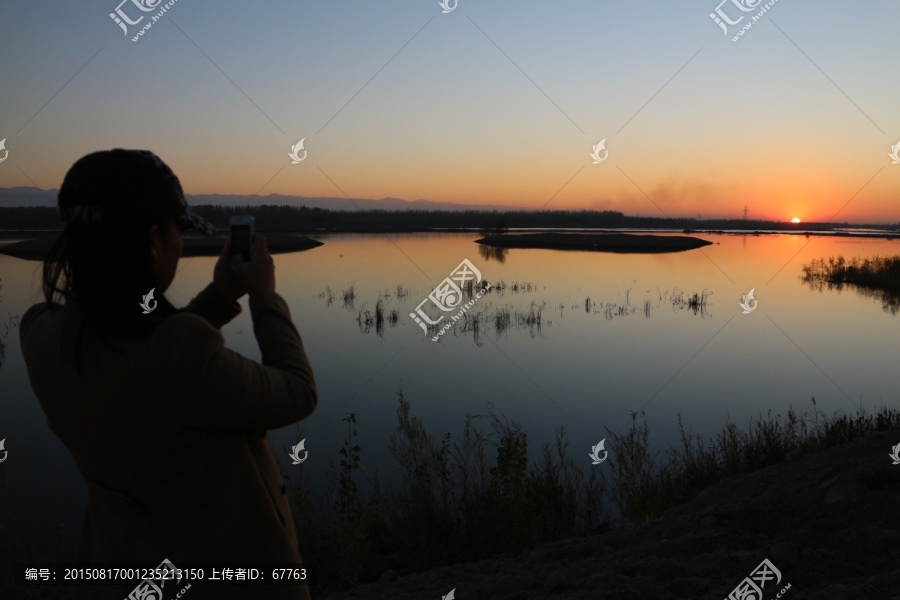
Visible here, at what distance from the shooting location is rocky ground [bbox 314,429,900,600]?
314cm

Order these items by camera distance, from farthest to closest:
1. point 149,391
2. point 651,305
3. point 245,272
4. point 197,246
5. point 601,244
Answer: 1. point 601,244
2. point 197,246
3. point 651,305
4. point 245,272
5. point 149,391

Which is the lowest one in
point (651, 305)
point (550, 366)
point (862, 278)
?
point (550, 366)

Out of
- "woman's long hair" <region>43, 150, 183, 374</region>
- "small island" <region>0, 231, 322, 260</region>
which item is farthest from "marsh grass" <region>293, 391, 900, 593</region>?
"small island" <region>0, 231, 322, 260</region>

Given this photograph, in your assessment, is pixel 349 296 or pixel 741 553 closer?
pixel 741 553

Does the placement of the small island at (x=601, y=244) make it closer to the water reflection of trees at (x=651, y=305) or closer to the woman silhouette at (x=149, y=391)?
the water reflection of trees at (x=651, y=305)

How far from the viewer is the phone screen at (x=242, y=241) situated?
1.45 meters

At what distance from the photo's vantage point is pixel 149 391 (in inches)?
43.6

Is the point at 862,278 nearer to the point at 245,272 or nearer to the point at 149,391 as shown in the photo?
the point at 245,272

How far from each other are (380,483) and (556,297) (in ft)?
45.5

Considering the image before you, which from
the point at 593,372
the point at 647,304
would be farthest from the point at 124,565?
the point at 647,304

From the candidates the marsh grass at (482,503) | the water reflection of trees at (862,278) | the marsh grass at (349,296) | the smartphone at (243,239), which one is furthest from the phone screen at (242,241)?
the water reflection of trees at (862,278)

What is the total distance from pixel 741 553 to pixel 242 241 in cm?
324

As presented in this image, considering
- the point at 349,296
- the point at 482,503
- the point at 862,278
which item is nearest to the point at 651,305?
the point at 349,296

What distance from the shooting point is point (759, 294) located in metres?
21.2
